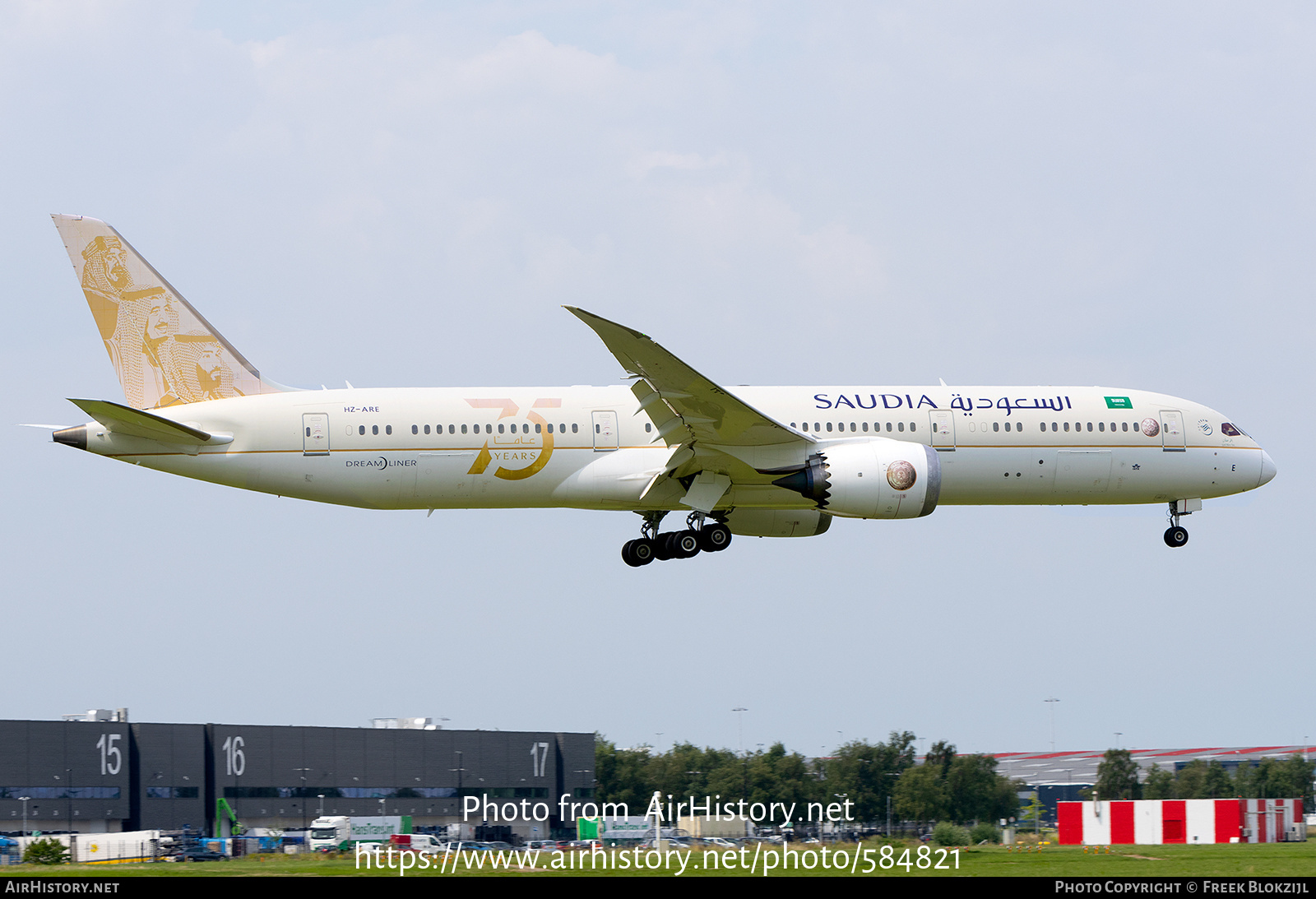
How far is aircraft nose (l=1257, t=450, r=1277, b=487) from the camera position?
1419 inches

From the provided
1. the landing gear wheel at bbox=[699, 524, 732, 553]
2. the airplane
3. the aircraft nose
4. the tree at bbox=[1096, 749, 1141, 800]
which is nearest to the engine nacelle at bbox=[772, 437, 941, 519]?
the airplane

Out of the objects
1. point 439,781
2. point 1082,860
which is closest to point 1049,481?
point 1082,860

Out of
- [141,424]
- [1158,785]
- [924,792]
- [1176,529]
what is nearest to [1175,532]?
[1176,529]

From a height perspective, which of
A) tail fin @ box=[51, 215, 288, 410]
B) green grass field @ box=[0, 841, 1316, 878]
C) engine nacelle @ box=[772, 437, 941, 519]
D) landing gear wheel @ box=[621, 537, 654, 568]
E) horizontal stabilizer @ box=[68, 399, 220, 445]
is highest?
tail fin @ box=[51, 215, 288, 410]

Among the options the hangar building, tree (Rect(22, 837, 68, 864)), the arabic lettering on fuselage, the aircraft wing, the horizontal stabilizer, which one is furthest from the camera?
the hangar building

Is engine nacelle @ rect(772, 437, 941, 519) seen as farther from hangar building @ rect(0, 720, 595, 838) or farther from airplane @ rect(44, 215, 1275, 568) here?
hangar building @ rect(0, 720, 595, 838)

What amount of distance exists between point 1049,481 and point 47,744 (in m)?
40.1

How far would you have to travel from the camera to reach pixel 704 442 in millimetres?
31000

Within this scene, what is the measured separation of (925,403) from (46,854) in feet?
72.2

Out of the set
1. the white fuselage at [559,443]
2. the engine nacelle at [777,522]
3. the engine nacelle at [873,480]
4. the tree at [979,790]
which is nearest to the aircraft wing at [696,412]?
the engine nacelle at [873,480]

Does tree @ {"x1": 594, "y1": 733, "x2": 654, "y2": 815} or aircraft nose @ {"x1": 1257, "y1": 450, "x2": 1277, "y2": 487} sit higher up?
aircraft nose @ {"x1": 1257, "y1": 450, "x2": 1277, "y2": 487}

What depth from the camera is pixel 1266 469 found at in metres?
36.1

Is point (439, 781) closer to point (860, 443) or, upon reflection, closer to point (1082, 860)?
point (860, 443)
